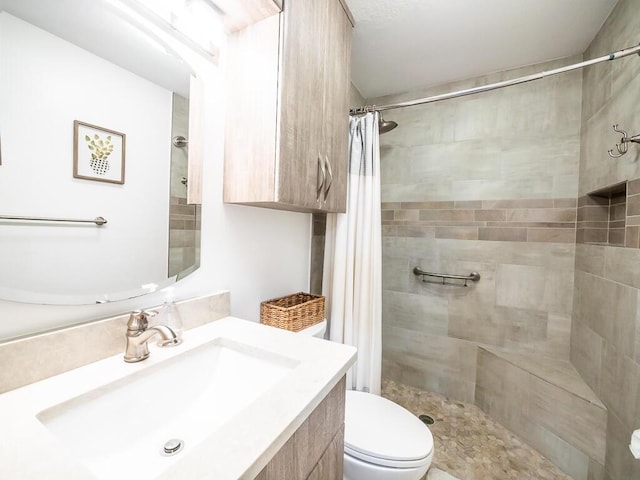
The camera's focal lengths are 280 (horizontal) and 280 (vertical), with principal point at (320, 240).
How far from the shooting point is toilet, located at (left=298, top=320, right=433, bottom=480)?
3.40 feet

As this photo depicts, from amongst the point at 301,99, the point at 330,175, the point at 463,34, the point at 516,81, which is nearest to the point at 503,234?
the point at 516,81

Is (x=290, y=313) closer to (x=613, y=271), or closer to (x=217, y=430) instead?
(x=217, y=430)

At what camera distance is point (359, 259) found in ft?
5.50

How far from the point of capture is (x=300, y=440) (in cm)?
59

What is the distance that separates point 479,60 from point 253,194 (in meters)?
1.85

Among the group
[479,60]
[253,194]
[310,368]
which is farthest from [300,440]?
[479,60]

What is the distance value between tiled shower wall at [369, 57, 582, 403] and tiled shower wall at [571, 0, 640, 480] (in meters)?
0.13

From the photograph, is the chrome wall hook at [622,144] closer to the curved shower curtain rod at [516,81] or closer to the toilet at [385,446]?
the curved shower curtain rod at [516,81]

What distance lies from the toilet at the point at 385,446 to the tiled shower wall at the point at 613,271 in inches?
36.2

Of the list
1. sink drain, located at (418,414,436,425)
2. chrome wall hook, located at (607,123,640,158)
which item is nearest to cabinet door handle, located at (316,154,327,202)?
chrome wall hook, located at (607,123,640,158)

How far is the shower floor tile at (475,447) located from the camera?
1487 mm

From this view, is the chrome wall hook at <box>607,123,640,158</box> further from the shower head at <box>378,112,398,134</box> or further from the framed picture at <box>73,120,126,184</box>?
the framed picture at <box>73,120,126,184</box>

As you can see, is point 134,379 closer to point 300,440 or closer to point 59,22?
point 300,440

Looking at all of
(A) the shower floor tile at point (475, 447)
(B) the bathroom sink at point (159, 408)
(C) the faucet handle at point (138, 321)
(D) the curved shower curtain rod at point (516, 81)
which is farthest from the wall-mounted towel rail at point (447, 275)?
(C) the faucet handle at point (138, 321)
